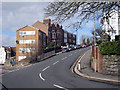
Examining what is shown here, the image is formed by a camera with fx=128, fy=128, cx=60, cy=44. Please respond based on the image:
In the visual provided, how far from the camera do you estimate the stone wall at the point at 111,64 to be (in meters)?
11.0

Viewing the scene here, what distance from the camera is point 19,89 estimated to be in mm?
7215

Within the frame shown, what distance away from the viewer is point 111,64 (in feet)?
36.9

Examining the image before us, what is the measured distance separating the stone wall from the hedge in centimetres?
35

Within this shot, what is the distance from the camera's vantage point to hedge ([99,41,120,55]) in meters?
11.1

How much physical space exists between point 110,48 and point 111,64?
4.61 feet

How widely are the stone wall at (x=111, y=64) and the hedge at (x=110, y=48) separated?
1.15 feet

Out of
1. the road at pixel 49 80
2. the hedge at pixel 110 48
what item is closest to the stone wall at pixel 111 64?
the hedge at pixel 110 48

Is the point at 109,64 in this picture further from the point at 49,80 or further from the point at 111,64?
the point at 49,80

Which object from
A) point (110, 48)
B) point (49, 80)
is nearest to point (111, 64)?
point (110, 48)

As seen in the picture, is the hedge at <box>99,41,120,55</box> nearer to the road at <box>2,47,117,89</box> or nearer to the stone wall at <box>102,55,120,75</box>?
the stone wall at <box>102,55,120,75</box>

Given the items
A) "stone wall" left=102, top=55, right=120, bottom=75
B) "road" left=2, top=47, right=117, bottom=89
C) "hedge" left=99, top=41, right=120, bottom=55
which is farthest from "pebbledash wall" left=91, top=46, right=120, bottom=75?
"road" left=2, top=47, right=117, bottom=89

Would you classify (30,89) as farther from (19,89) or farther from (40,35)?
(40,35)

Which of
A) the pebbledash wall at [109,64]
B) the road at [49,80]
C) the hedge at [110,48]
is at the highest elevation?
the hedge at [110,48]

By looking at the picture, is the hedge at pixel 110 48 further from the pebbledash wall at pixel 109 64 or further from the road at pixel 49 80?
the road at pixel 49 80
